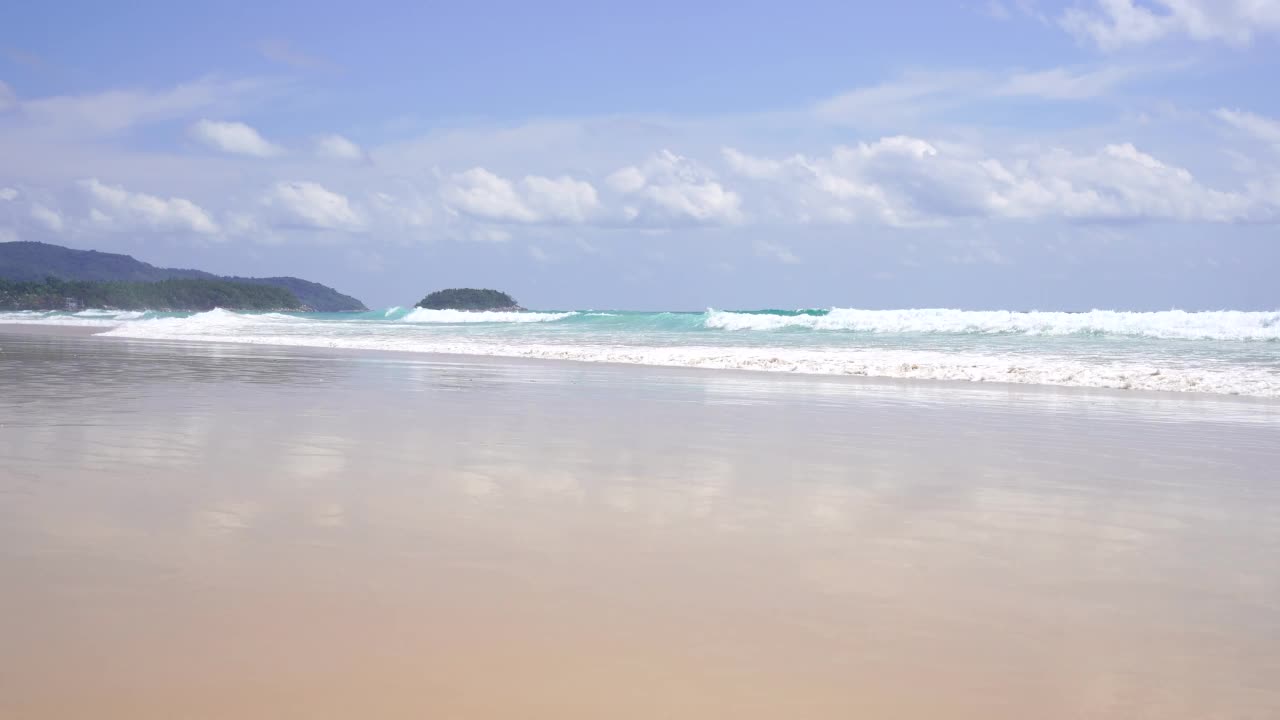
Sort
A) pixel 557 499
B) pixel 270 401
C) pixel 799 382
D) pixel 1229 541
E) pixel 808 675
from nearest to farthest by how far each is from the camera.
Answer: pixel 808 675
pixel 1229 541
pixel 557 499
pixel 270 401
pixel 799 382

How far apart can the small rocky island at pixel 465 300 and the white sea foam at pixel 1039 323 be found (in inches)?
2108

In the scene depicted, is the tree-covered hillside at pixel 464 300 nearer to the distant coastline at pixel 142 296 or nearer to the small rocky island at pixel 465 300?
the small rocky island at pixel 465 300

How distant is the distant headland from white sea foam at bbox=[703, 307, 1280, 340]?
65.9 metres

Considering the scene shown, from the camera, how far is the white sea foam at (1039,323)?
86.9 ft

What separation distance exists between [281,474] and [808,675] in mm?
3230

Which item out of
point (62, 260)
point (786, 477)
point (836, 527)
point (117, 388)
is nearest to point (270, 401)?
point (117, 388)

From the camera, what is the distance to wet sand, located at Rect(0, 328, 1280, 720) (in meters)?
2.21

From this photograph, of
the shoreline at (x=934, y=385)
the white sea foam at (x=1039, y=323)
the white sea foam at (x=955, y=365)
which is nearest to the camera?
the shoreline at (x=934, y=385)

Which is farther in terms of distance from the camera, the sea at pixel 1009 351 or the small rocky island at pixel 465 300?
the small rocky island at pixel 465 300

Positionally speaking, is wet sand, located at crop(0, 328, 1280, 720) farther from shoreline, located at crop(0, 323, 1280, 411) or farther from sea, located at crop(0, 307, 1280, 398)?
sea, located at crop(0, 307, 1280, 398)

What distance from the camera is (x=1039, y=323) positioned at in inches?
1206

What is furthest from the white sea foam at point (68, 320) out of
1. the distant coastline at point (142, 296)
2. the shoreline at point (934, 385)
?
the shoreline at point (934, 385)

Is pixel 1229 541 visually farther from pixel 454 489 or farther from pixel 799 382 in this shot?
pixel 799 382

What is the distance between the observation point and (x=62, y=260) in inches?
6230
